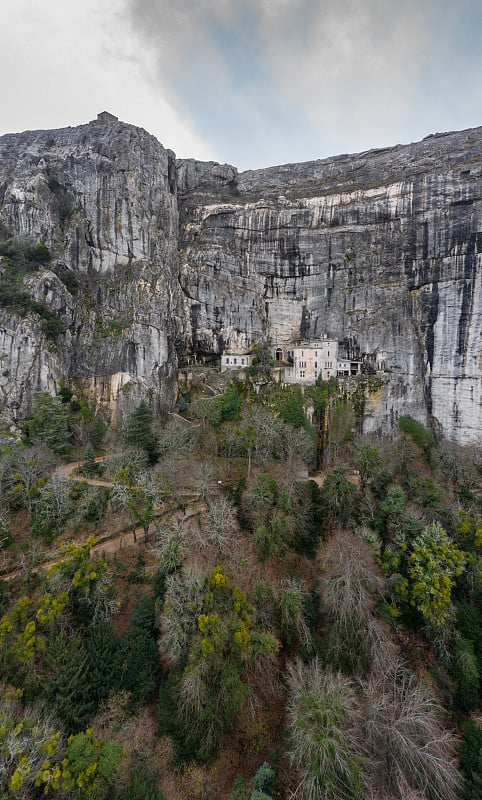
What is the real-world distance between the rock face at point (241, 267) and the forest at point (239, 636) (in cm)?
1415

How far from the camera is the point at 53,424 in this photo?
1128 inches

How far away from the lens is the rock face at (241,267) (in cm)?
3631

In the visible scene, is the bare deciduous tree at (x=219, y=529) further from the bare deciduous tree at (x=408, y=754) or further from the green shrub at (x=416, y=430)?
the green shrub at (x=416, y=430)

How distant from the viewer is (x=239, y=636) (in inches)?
468

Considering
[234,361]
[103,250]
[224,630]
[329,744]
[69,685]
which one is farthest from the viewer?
[234,361]

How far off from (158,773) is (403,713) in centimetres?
991

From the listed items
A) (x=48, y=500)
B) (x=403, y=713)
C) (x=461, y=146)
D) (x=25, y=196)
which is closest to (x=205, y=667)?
(x=403, y=713)

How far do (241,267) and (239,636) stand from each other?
45.4 meters

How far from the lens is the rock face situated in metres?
36.3

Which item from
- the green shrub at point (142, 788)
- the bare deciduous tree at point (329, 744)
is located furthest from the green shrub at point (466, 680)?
the green shrub at point (142, 788)

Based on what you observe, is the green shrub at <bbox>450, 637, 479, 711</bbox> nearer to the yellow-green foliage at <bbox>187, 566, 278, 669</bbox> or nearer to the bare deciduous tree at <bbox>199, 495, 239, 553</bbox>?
the yellow-green foliage at <bbox>187, 566, 278, 669</bbox>

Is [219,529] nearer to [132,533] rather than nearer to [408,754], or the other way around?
[132,533]

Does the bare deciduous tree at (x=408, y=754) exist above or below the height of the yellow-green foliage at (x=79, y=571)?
below

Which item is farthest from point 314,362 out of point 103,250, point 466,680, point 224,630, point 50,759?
point 50,759
